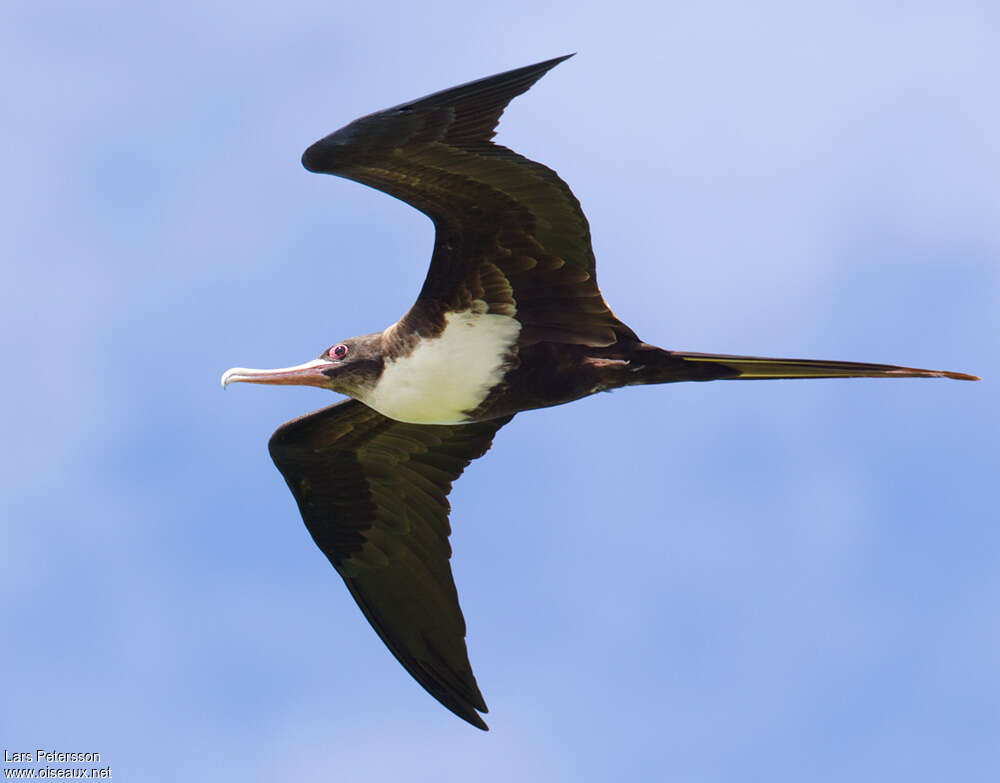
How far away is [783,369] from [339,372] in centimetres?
227

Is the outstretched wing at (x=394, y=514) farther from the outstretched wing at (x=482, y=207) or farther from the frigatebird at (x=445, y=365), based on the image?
the outstretched wing at (x=482, y=207)

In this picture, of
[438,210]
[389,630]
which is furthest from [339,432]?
[438,210]

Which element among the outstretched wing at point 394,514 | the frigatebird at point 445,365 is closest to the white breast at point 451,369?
the frigatebird at point 445,365

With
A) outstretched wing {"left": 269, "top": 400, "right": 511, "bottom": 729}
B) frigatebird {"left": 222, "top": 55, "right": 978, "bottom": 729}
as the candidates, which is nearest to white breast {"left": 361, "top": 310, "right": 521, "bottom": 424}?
frigatebird {"left": 222, "top": 55, "right": 978, "bottom": 729}

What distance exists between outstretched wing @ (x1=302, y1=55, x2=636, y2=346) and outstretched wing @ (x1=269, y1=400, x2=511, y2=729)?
1046 millimetres

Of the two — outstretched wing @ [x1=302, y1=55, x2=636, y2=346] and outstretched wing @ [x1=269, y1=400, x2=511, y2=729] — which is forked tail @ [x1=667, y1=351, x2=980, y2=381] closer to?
outstretched wing @ [x1=302, y1=55, x2=636, y2=346]

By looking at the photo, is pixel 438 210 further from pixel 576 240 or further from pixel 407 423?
pixel 407 423

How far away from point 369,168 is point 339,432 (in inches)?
80.1

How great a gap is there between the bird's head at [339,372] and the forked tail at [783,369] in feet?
5.07

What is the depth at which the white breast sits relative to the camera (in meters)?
8.29

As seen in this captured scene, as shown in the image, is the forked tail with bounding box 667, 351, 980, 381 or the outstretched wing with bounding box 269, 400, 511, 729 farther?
the outstretched wing with bounding box 269, 400, 511, 729

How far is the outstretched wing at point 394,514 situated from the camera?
9148 mm

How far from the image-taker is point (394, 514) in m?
9.34

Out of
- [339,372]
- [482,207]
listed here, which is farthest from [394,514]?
[482,207]
